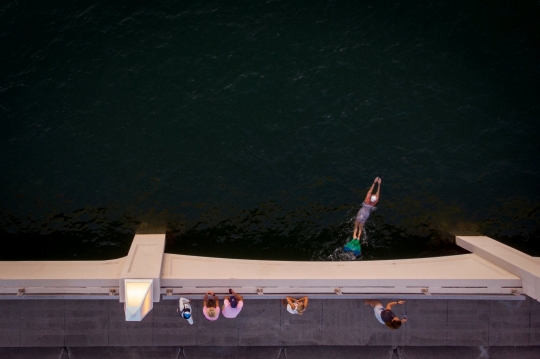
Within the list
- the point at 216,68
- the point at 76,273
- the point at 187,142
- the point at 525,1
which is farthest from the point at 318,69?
the point at 76,273

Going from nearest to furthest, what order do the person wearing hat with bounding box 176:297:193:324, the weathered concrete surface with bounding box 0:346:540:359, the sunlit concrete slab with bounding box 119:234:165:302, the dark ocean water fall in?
the sunlit concrete slab with bounding box 119:234:165:302 < the person wearing hat with bounding box 176:297:193:324 < the weathered concrete surface with bounding box 0:346:540:359 < the dark ocean water

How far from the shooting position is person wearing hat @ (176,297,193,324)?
19125 millimetres

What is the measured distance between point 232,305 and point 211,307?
754 millimetres

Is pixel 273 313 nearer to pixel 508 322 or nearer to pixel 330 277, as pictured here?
pixel 330 277

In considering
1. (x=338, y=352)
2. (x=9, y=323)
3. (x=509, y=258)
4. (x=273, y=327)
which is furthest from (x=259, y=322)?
(x=509, y=258)

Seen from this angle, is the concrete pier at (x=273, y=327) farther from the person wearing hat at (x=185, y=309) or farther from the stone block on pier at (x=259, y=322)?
the person wearing hat at (x=185, y=309)

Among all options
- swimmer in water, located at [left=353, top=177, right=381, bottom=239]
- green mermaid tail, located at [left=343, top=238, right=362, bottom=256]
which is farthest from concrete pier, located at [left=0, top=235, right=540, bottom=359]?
swimmer in water, located at [left=353, top=177, right=381, bottom=239]

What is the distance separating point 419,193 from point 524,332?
6.68 metres

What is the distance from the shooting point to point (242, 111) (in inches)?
893

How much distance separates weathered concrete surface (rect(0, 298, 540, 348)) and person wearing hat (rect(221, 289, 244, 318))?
0.73m

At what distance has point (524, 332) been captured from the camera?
2066 cm

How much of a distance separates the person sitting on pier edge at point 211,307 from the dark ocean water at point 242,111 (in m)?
3.76

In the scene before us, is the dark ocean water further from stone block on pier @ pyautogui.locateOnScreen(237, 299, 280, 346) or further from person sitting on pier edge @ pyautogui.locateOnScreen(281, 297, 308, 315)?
stone block on pier @ pyautogui.locateOnScreen(237, 299, 280, 346)

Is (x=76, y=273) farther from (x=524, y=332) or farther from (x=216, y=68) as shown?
(x=524, y=332)
